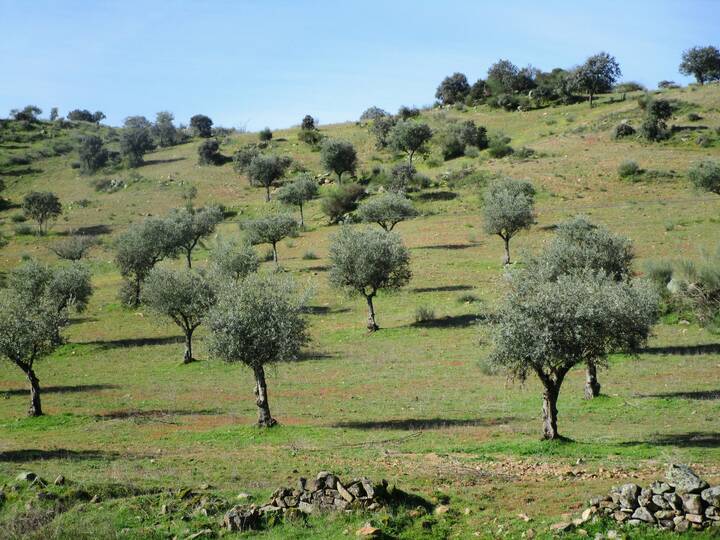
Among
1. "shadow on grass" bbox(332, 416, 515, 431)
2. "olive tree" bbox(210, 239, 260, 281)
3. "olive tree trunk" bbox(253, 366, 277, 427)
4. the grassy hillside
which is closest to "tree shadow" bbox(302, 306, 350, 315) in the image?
the grassy hillside

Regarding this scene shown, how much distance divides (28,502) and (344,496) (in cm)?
958

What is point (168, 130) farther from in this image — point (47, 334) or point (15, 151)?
point (47, 334)

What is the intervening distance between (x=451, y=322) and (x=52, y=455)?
33.7 meters

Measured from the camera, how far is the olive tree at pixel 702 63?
144000 mm

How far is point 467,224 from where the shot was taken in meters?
87.3

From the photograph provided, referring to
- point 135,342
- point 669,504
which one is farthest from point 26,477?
point 135,342

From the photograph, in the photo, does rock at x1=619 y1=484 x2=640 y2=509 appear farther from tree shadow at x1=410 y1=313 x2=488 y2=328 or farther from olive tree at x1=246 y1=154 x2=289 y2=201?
olive tree at x1=246 y1=154 x2=289 y2=201

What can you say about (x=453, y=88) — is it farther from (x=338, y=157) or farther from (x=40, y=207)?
(x=40, y=207)

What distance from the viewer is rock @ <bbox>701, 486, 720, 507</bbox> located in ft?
56.8

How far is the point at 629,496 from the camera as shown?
707 inches

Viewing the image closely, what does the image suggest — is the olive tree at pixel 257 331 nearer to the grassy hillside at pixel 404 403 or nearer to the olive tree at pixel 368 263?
the grassy hillside at pixel 404 403

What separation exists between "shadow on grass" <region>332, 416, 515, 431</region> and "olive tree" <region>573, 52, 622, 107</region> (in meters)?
119

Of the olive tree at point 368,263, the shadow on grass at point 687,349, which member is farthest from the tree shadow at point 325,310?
the shadow on grass at point 687,349

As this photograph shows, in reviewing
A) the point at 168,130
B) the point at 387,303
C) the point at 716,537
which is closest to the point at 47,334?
the point at 387,303
